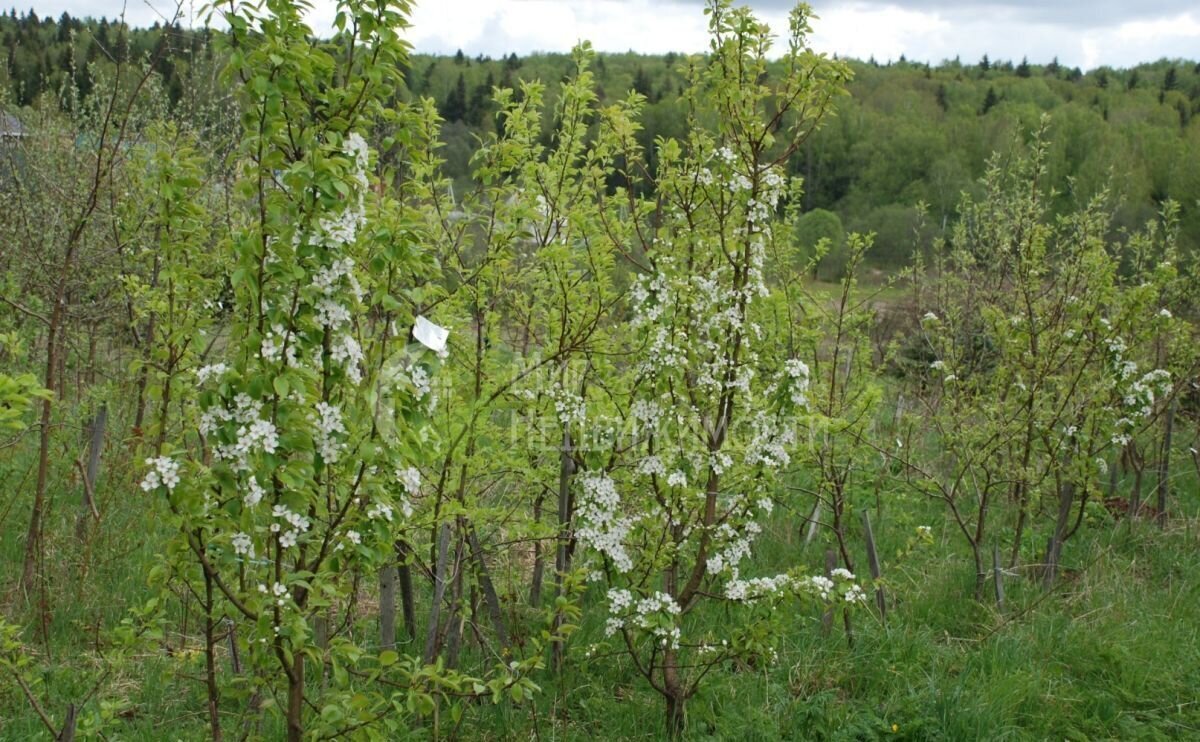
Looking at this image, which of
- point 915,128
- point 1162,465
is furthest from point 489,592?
point 915,128

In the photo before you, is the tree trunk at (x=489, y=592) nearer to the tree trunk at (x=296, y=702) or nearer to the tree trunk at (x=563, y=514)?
the tree trunk at (x=563, y=514)

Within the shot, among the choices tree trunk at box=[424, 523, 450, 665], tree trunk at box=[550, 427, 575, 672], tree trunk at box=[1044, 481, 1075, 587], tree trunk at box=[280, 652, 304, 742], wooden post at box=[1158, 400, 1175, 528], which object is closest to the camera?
tree trunk at box=[280, 652, 304, 742]

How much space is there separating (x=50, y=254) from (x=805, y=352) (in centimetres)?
547

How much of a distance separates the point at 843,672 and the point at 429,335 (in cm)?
300

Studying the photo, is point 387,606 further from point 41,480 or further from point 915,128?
point 915,128

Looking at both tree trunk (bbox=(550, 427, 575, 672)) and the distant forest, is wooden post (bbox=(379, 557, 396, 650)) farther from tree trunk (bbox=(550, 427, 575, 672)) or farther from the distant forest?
the distant forest

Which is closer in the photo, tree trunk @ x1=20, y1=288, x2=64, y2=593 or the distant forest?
tree trunk @ x1=20, y1=288, x2=64, y2=593

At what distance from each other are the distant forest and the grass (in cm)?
356

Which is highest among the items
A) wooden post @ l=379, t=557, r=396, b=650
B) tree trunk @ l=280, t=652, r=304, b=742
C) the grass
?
tree trunk @ l=280, t=652, r=304, b=742

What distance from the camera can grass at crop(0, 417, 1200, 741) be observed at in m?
3.73

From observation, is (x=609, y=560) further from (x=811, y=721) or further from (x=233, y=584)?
(x=233, y=584)

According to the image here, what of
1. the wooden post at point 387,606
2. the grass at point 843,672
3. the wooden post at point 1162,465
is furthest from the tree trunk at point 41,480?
the wooden post at point 1162,465

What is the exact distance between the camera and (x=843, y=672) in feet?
13.9

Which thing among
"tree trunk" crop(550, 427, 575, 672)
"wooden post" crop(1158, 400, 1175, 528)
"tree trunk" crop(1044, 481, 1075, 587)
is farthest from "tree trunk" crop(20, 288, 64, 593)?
"wooden post" crop(1158, 400, 1175, 528)
